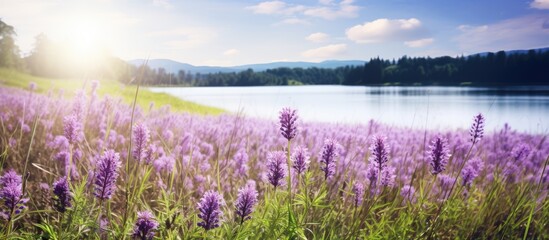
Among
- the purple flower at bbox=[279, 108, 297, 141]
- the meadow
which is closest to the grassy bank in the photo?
the meadow

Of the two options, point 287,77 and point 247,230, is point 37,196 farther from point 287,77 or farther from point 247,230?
point 287,77

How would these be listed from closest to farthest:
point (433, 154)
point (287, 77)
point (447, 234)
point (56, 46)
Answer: point (433, 154) < point (447, 234) < point (56, 46) < point (287, 77)

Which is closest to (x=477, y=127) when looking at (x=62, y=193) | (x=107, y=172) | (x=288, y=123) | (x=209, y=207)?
(x=288, y=123)

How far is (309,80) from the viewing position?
384 ft

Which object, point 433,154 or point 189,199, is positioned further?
point 189,199

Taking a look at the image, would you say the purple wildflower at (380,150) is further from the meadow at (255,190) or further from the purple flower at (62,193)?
the purple flower at (62,193)

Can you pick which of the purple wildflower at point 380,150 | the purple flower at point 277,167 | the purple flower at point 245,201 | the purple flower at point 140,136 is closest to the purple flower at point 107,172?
the purple flower at point 140,136

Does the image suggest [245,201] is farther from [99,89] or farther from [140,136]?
[99,89]

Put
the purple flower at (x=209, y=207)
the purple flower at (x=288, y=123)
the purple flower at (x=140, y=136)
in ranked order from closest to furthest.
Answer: the purple flower at (x=209, y=207)
the purple flower at (x=288, y=123)
the purple flower at (x=140, y=136)

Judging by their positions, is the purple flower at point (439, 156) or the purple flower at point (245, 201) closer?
the purple flower at point (245, 201)

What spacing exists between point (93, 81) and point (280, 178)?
3.25m

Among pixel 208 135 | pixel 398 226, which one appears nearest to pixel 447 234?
pixel 398 226

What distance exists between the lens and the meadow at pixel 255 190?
1718 mm

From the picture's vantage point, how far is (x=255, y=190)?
5.64 feet
